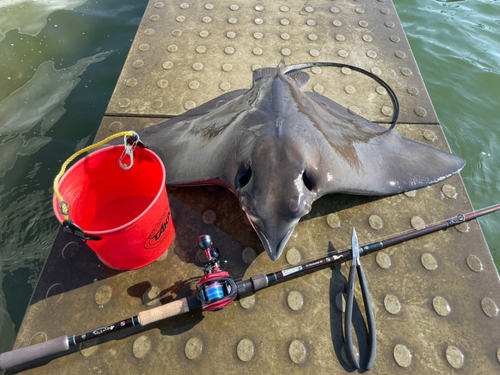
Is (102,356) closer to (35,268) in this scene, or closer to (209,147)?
(35,268)

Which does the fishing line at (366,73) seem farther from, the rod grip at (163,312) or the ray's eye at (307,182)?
the rod grip at (163,312)

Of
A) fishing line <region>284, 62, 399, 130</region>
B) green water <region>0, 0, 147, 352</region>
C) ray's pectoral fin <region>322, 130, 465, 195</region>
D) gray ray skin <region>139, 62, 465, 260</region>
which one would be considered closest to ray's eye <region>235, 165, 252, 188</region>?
gray ray skin <region>139, 62, 465, 260</region>

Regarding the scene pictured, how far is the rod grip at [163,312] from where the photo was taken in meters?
1.85

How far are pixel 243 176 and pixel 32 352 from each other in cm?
174

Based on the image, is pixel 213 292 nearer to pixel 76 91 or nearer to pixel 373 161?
pixel 373 161

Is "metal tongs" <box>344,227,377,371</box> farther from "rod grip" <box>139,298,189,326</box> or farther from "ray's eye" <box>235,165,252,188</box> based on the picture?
"rod grip" <box>139,298,189,326</box>

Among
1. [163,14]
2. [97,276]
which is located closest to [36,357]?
[97,276]

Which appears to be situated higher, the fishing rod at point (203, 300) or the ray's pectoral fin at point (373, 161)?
the ray's pectoral fin at point (373, 161)

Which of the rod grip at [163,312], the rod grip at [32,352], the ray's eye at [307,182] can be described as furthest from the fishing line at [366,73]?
the rod grip at [32,352]

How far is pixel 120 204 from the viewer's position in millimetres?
2412

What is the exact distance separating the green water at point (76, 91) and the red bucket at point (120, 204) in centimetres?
114

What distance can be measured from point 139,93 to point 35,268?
2.21 meters

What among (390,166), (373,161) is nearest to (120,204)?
(373,161)

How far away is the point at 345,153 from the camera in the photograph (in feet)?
7.20
